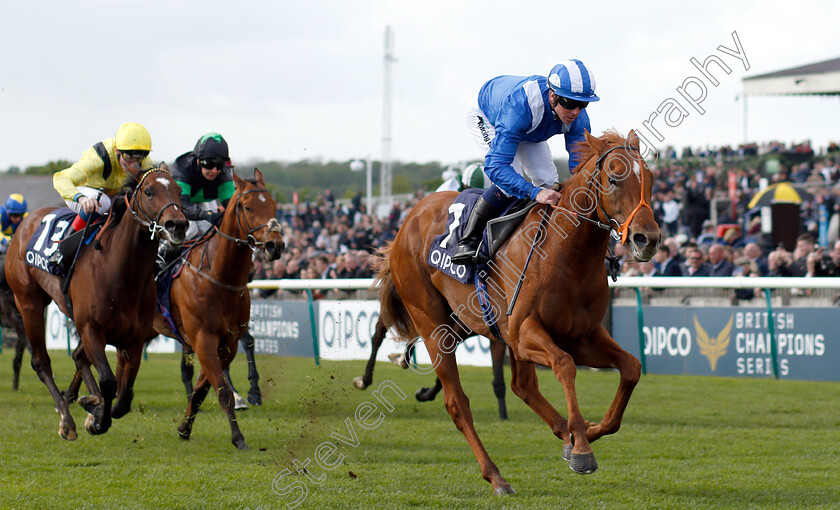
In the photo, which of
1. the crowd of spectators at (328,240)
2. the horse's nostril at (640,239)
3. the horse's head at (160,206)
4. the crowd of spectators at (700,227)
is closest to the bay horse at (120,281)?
the horse's head at (160,206)

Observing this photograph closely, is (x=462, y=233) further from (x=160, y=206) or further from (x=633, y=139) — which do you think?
(x=160, y=206)

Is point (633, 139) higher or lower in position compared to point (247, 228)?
higher

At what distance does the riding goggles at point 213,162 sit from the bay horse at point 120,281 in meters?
0.70

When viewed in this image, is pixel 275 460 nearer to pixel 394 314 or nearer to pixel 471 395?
pixel 394 314

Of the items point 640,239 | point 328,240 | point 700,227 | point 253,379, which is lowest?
point 253,379

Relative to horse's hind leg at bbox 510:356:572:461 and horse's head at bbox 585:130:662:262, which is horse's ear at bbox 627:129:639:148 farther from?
horse's hind leg at bbox 510:356:572:461

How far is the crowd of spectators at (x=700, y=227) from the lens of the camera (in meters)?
10.1

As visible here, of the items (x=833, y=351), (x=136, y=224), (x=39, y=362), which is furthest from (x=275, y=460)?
(x=833, y=351)

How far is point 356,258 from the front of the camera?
12.9 metres

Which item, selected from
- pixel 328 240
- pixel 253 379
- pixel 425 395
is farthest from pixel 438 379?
pixel 328 240

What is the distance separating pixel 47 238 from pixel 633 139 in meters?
4.36

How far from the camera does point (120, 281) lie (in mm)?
5840

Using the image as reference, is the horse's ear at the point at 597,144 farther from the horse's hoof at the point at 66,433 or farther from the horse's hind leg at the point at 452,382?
the horse's hoof at the point at 66,433

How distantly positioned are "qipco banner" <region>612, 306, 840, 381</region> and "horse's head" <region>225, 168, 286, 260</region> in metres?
4.87
